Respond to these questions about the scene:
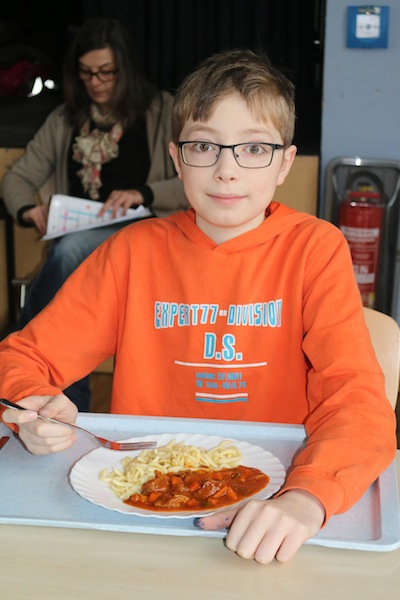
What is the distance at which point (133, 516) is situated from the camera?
0.94 meters

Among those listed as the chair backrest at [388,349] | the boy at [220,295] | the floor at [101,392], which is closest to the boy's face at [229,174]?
the boy at [220,295]

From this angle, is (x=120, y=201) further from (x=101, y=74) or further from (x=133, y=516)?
(x=133, y=516)

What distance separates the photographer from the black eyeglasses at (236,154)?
134 centimetres

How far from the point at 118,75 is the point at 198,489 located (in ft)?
7.73

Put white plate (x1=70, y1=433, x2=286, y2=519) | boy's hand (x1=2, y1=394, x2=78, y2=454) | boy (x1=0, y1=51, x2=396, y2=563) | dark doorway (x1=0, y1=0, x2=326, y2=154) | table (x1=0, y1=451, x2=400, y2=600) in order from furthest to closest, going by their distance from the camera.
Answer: dark doorway (x1=0, y1=0, x2=326, y2=154) → boy (x1=0, y1=51, x2=396, y2=563) → boy's hand (x1=2, y1=394, x2=78, y2=454) → white plate (x1=70, y1=433, x2=286, y2=519) → table (x1=0, y1=451, x2=400, y2=600)

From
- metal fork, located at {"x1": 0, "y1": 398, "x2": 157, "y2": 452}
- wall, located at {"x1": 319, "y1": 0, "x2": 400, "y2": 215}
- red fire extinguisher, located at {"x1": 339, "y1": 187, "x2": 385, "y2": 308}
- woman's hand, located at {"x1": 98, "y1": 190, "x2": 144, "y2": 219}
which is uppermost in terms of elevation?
wall, located at {"x1": 319, "y1": 0, "x2": 400, "y2": 215}

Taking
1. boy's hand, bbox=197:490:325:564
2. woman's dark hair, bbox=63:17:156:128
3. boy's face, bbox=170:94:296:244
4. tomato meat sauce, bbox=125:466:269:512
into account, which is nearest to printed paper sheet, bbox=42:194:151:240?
woman's dark hair, bbox=63:17:156:128

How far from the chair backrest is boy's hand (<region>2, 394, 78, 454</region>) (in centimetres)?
51

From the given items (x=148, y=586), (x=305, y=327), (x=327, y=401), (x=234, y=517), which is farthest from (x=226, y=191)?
(x=148, y=586)

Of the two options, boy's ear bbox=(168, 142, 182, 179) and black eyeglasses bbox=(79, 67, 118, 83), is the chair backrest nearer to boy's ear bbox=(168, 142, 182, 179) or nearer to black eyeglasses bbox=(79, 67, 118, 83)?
boy's ear bbox=(168, 142, 182, 179)

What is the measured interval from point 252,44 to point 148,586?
3.11 meters

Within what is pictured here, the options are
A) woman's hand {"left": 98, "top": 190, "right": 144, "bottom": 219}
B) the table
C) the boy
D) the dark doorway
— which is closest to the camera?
the table

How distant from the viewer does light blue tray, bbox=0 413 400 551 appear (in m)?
0.91

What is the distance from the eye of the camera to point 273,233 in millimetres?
1443
